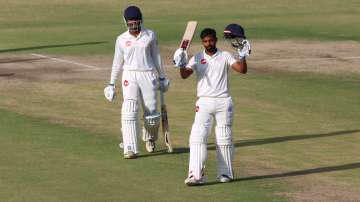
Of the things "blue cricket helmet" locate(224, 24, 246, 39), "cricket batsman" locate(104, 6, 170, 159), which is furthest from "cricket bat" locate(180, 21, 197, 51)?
"cricket batsman" locate(104, 6, 170, 159)

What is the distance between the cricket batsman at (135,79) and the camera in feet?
61.8

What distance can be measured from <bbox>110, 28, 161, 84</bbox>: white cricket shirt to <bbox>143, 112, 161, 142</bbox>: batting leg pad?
2.70ft

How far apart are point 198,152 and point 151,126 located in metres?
2.90

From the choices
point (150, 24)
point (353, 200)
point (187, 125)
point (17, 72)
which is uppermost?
point (150, 24)

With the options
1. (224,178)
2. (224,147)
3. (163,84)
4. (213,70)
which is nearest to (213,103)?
(213,70)

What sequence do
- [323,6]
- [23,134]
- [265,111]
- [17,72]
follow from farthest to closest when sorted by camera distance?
1. [323,6]
2. [17,72]
3. [265,111]
4. [23,134]

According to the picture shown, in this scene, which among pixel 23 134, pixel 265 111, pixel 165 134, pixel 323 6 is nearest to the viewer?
pixel 165 134

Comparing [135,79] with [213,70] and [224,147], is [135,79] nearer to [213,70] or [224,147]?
[213,70]

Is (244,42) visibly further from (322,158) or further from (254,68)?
(254,68)

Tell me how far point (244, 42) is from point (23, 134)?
21.8 ft

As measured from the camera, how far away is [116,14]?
49.3 meters

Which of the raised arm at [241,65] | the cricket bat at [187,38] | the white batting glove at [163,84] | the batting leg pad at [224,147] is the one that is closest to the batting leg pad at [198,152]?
the batting leg pad at [224,147]

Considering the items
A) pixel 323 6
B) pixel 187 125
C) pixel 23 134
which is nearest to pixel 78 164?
pixel 23 134

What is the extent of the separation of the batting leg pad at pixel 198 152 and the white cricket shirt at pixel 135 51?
278 centimetres
